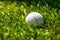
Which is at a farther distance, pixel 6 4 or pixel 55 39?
pixel 6 4

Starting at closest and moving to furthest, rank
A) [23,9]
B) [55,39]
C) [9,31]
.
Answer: [55,39] → [9,31] → [23,9]

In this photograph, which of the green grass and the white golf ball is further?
the white golf ball

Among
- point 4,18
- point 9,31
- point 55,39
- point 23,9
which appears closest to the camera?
point 55,39

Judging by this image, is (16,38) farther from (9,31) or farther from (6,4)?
(6,4)

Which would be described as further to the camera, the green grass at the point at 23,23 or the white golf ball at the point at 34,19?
the white golf ball at the point at 34,19

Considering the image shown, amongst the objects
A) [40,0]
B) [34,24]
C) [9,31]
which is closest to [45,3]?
[40,0]

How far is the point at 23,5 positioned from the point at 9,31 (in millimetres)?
1444

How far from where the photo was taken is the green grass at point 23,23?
5434 mm

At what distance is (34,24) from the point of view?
226 inches

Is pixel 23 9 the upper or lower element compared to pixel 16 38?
upper

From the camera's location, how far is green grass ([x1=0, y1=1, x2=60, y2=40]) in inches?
214

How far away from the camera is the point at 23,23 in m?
5.86

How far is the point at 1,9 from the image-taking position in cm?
672

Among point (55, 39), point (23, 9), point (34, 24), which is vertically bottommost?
point (55, 39)
